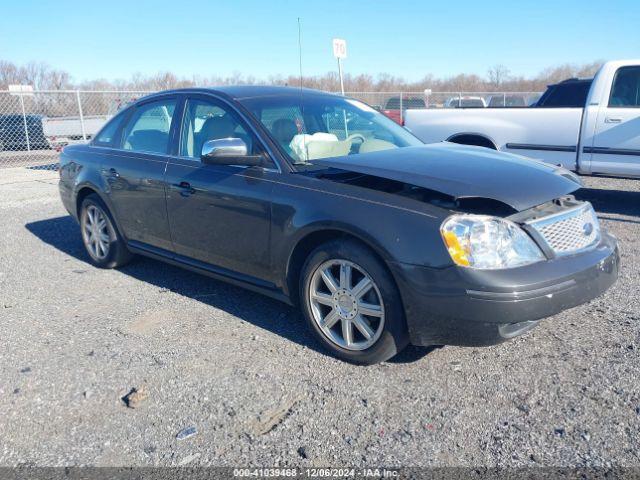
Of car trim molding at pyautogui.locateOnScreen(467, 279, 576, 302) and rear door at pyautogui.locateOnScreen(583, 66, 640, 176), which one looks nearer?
car trim molding at pyautogui.locateOnScreen(467, 279, 576, 302)

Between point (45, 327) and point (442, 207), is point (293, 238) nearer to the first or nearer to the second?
point (442, 207)

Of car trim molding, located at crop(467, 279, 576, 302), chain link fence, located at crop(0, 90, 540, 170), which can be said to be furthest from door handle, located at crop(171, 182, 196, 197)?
chain link fence, located at crop(0, 90, 540, 170)

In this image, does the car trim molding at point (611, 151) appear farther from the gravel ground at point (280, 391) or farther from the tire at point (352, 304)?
the tire at point (352, 304)

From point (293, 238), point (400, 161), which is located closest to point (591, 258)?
point (400, 161)

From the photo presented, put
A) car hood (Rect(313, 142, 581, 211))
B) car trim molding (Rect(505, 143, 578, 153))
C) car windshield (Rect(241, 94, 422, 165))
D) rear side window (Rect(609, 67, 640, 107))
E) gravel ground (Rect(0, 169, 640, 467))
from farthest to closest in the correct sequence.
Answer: car trim molding (Rect(505, 143, 578, 153)) < rear side window (Rect(609, 67, 640, 107)) < car windshield (Rect(241, 94, 422, 165)) < car hood (Rect(313, 142, 581, 211)) < gravel ground (Rect(0, 169, 640, 467))

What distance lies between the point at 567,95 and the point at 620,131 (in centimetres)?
216

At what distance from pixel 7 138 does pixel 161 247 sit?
1580 centimetres

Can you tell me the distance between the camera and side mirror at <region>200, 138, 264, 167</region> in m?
3.62

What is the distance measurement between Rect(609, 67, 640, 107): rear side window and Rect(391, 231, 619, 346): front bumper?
5048 millimetres

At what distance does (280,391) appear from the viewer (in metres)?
3.06

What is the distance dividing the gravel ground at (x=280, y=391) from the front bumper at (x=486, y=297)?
356 millimetres

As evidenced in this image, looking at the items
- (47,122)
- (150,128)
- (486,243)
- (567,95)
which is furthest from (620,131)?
(47,122)

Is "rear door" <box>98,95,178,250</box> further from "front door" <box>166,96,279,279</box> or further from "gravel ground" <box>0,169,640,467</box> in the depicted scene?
"gravel ground" <box>0,169,640,467</box>

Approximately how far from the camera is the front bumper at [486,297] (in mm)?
2781
